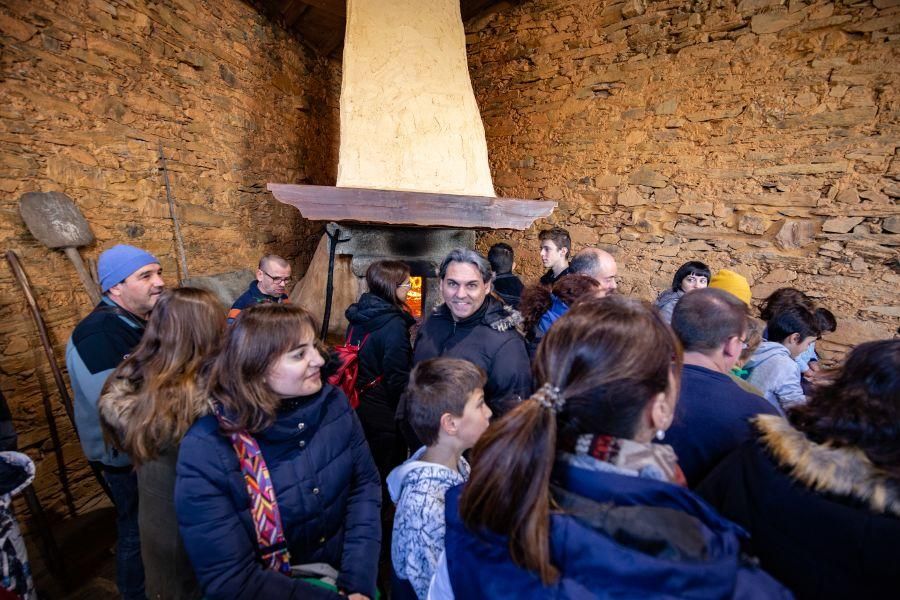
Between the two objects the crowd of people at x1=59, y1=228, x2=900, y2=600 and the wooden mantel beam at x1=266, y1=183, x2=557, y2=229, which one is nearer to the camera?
the crowd of people at x1=59, y1=228, x2=900, y2=600

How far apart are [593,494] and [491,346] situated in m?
1.31

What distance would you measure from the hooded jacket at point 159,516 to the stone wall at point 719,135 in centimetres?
485

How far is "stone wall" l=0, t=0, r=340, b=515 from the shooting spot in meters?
2.79

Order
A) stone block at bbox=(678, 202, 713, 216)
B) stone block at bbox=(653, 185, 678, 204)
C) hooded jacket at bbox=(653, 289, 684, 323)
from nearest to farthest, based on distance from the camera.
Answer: hooded jacket at bbox=(653, 289, 684, 323) → stone block at bbox=(678, 202, 713, 216) → stone block at bbox=(653, 185, 678, 204)

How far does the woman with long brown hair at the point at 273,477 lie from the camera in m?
1.20

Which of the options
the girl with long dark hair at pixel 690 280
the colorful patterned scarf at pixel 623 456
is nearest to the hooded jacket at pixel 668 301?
the girl with long dark hair at pixel 690 280

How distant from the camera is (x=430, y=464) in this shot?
Result: 4.55 feet

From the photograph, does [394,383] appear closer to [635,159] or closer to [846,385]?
Answer: [846,385]

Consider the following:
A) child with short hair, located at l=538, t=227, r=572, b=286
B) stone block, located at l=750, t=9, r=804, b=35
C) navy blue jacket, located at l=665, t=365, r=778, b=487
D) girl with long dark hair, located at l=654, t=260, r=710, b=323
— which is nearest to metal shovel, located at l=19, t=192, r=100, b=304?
child with short hair, located at l=538, t=227, r=572, b=286

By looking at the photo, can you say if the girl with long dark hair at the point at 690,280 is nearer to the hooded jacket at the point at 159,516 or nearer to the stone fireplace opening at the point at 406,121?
the stone fireplace opening at the point at 406,121

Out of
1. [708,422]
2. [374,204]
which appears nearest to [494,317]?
[708,422]

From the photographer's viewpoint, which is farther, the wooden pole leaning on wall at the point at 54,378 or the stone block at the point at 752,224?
the stone block at the point at 752,224

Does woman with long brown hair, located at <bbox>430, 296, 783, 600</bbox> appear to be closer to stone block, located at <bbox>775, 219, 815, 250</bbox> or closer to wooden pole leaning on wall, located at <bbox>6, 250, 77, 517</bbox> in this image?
wooden pole leaning on wall, located at <bbox>6, 250, 77, 517</bbox>

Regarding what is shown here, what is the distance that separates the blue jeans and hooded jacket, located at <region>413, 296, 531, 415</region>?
1591mm
